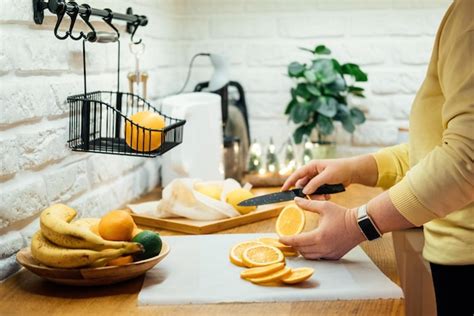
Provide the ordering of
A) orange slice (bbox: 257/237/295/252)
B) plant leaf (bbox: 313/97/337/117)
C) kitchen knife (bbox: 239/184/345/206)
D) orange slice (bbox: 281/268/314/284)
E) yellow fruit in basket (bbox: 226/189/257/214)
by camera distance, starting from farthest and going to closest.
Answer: plant leaf (bbox: 313/97/337/117), yellow fruit in basket (bbox: 226/189/257/214), kitchen knife (bbox: 239/184/345/206), orange slice (bbox: 257/237/295/252), orange slice (bbox: 281/268/314/284)

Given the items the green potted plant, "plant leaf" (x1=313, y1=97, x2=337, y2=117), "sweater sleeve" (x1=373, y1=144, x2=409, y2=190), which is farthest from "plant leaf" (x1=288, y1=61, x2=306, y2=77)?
"sweater sleeve" (x1=373, y1=144, x2=409, y2=190)

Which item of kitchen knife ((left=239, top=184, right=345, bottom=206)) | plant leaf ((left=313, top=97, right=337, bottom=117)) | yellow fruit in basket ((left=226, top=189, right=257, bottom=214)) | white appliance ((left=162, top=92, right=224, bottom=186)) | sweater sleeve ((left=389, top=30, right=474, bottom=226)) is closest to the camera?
sweater sleeve ((left=389, top=30, right=474, bottom=226))

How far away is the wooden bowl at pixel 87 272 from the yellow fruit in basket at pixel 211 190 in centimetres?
55

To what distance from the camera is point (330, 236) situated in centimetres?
139

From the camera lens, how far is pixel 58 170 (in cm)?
152

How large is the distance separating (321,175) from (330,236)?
0.25 meters

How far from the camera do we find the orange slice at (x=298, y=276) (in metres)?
1.27

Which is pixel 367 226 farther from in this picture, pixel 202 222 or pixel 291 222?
pixel 202 222

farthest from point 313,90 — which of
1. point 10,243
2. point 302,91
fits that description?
point 10,243

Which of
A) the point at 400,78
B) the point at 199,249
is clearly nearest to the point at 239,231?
the point at 199,249

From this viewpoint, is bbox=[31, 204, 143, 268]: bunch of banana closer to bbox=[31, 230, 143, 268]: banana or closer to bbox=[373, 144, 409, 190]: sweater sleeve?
bbox=[31, 230, 143, 268]: banana

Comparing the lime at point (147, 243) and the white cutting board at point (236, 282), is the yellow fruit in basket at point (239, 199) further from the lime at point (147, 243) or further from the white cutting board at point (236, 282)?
the lime at point (147, 243)

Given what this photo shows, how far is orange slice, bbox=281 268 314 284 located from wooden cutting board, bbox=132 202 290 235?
429mm

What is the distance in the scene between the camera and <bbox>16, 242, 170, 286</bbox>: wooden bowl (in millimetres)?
1221
